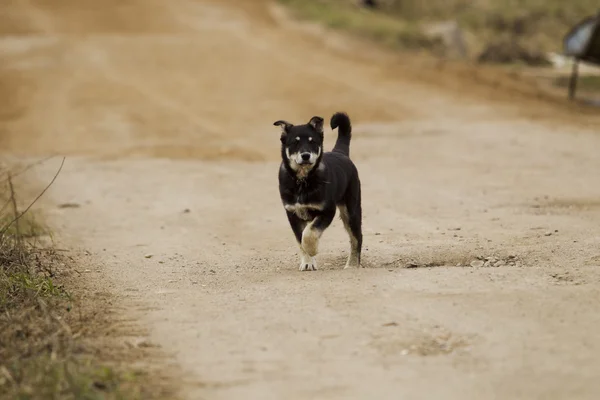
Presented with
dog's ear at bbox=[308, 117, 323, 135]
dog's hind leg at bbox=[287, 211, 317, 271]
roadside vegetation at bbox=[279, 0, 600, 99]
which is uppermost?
dog's ear at bbox=[308, 117, 323, 135]

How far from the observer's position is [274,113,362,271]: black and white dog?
26.0ft

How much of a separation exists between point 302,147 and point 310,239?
0.69m

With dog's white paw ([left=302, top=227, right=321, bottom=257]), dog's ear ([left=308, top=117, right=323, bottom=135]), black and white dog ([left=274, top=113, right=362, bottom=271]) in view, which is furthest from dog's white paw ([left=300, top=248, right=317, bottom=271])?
dog's ear ([left=308, top=117, right=323, bottom=135])

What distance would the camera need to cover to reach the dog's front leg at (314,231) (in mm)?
7918

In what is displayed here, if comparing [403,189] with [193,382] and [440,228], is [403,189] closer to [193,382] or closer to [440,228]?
[440,228]

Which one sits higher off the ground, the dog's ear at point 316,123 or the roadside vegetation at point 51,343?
the dog's ear at point 316,123

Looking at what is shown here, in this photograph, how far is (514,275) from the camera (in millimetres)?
7367

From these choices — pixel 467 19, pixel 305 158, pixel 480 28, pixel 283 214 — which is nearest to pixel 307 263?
pixel 305 158

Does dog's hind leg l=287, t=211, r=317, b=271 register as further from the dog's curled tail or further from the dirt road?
the dog's curled tail

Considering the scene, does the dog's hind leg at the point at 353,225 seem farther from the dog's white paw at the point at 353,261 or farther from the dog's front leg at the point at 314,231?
the dog's front leg at the point at 314,231

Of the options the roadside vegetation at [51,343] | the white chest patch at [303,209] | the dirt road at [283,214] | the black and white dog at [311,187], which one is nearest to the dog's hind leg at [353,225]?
the black and white dog at [311,187]

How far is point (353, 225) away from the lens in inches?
333

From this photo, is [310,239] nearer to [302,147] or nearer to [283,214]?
[302,147]

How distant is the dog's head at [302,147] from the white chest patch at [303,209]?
23cm
